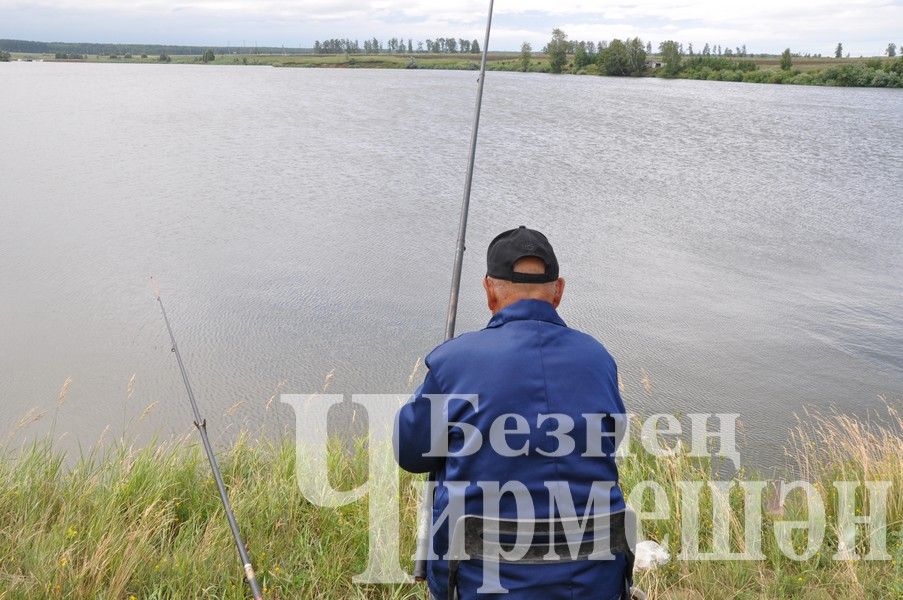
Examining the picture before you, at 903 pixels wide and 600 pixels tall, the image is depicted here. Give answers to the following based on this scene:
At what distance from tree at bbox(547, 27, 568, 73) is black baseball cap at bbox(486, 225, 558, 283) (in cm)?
5816

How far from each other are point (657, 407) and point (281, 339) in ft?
9.55

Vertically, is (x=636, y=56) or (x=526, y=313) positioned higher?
(x=636, y=56)

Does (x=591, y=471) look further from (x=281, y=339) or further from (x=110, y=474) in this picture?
(x=281, y=339)

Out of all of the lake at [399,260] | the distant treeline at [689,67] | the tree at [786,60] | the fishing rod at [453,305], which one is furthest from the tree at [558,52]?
the fishing rod at [453,305]

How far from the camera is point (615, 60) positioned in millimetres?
53625

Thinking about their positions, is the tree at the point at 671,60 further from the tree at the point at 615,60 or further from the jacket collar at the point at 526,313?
the jacket collar at the point at 526,313

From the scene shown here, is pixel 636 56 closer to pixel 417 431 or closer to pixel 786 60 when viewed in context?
pixel 786 60

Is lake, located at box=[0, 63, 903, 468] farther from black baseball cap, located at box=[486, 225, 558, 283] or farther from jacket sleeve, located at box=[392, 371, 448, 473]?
black baseball cap, located at box=[486, 225, 558, 283]

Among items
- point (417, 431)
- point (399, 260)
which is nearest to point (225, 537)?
point (417, 431)

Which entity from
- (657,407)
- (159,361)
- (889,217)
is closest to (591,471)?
(657,407)

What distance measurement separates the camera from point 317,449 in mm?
3988

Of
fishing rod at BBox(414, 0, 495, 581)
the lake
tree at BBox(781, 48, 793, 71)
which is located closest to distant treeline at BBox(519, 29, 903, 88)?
tree at BBox(781, 48, 793, 71)

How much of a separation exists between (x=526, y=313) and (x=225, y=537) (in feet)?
5.54

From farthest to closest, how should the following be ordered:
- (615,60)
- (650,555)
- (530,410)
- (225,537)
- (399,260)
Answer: (615,60), (399,260), (650,555), (225,537), (530,410)
